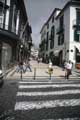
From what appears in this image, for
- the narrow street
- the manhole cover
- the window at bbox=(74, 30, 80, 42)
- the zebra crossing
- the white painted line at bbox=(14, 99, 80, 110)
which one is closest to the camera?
the manhole cover

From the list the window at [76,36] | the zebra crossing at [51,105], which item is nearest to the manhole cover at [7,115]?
the zebra crossing at [51,105]

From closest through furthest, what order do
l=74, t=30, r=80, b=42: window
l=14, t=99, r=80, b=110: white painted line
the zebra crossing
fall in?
the zebra crossing → l=14, t=99, r=80, b=110: white painted line → l=74, t=30, r=80, b=42: window

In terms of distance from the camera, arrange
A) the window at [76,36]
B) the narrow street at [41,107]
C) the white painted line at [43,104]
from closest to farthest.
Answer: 1. the narrow street at [41,107]
2. the white painted line at [43,104]
3. the window at [76,36]

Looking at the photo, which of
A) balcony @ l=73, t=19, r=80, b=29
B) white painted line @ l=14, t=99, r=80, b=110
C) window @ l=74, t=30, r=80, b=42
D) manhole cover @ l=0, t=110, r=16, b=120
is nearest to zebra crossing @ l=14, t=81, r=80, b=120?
white painted line @ l=14, t=99, r=80, b=110

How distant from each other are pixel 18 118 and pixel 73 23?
2700 cm

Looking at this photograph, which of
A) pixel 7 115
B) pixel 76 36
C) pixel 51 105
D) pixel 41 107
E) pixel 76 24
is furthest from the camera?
pixel 76 36

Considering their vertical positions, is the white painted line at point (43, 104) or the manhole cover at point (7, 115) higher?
the white painted line at point (43, 104)

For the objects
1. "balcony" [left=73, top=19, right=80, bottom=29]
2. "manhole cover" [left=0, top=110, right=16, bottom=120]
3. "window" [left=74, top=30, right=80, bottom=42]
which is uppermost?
"balcony" [left=73, top=19, right=80, bottom=29]

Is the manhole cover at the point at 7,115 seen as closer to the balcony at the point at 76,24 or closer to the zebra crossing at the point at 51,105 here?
the zebra crossing at the point at 51,105

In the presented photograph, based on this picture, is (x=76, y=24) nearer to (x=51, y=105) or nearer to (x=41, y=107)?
(x=51, y=105)

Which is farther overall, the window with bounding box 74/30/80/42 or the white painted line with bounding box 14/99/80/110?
the window with bounding box 74/30/80/42

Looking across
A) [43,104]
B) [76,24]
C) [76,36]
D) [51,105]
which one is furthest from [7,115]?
[76,24]

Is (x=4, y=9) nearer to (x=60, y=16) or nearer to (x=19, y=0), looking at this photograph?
(x=19, y=0)

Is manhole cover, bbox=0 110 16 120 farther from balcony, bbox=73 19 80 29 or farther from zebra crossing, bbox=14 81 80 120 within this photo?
balcony, bbox=73 19 80 29
